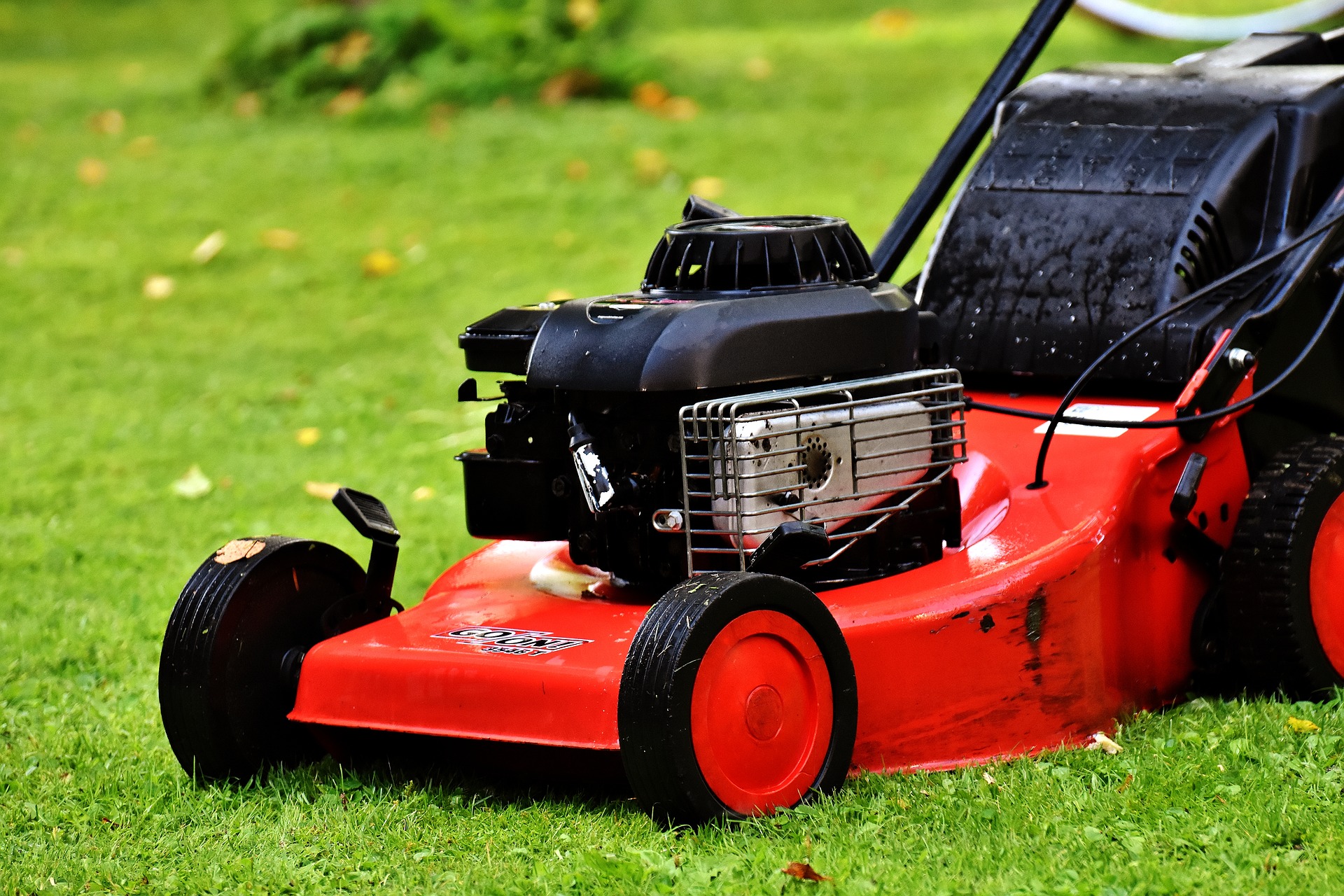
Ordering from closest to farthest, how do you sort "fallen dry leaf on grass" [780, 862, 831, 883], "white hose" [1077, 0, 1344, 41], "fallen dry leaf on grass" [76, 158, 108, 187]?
1. "fallen dry leaf on grass" [780, 862, 831, 883]
2. "white hose" [1077, 0, 1344, 41]
3. "fallen dry leaf on grass" [76, 158, 108, 187]

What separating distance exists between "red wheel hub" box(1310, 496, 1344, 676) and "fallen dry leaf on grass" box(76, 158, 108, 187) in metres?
7.26

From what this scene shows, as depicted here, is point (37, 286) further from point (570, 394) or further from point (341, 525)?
point (570, 394)

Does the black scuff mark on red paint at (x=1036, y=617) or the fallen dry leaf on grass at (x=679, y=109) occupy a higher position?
the fallen dry leaf on grass at (x=679, y=109)

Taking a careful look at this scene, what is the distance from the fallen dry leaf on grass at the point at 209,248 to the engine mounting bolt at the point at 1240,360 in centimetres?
564

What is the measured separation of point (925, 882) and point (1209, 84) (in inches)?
87.2

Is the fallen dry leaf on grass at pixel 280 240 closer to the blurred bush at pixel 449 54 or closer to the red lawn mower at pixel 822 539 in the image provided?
the blurred bush at pixel 449 54

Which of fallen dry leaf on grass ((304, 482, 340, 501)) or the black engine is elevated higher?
the black engine

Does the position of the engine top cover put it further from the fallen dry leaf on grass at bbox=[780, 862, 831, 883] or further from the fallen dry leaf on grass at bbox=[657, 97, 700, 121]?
the fallen dry leaf on grass at bbox=[657, 97, 700, 121]

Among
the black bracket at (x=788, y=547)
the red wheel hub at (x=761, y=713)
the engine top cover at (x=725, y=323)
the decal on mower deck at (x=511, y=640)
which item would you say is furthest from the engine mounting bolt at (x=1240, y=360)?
the decal on mower deck at (x=511, y=640)

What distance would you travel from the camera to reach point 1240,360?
140 inches

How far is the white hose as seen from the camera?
6.44 meters

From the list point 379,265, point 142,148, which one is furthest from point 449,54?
point 379,265

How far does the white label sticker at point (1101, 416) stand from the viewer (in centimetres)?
362

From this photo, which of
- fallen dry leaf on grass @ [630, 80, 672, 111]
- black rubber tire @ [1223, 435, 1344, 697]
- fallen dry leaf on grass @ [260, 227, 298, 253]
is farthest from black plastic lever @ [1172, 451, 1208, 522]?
fallen dry leaf on grass @ [630, 80, 672, 111]
